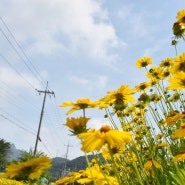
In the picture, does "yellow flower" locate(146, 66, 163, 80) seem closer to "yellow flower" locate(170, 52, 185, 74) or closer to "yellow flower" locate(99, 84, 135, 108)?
"yellow flower" locate(170, 52, 185, 74)

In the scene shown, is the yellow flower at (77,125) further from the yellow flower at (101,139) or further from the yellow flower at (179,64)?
the yellow flower at (179,64)

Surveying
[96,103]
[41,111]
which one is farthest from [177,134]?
[41,111]

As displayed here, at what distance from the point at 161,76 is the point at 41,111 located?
21075mm

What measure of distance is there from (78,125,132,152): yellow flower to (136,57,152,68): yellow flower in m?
2.32

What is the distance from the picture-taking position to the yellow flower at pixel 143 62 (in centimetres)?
340

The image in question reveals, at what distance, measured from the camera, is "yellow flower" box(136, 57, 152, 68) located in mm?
3396

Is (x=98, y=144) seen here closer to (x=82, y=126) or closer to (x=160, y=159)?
(x=82, y=126)

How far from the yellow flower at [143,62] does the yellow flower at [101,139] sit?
2321 millimetres

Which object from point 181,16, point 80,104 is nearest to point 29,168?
point 80,104

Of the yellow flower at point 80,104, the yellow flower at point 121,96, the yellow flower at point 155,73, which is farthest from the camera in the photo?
the yellow flower at point 155,73

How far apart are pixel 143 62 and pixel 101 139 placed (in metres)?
2.39

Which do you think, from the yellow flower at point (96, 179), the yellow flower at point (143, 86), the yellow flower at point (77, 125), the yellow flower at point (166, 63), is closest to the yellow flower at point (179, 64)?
the yellow flower at point (96, 179)

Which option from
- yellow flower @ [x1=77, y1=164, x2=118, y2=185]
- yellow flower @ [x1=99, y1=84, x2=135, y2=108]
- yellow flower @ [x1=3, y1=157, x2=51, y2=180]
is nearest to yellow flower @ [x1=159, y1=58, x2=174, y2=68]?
yellow flower @ [x1=99, y1=84, x2=135, y2=108]

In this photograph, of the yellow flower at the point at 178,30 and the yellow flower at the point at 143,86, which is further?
the yellow flower at the point at 143,86
